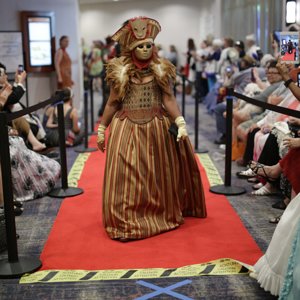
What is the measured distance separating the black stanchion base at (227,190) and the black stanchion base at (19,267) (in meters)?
2.14

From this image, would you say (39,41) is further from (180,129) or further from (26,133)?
(180,129)

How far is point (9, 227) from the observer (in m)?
3.35

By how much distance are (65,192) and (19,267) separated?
5.95 ft

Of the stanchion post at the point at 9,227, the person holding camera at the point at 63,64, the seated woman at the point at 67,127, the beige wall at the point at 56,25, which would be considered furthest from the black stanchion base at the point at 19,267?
the person holding camera at the point at 63,64

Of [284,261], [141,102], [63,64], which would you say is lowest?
[284,261]

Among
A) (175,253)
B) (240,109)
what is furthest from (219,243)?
(240,109)

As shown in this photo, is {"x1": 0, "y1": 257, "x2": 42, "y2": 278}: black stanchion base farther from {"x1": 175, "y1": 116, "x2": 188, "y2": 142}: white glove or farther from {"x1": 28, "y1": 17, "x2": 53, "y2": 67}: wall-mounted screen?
{"x1": 28, "y1": 17, "x2": 53, "y2": 67}: wall-mounted screen

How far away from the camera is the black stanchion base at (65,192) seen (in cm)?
512

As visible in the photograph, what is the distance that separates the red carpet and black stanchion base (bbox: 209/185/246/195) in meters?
0.43

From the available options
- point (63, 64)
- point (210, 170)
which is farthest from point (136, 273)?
point (63, 64)

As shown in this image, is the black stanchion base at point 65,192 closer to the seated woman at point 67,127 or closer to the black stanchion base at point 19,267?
the black stanchion base at point 19,267

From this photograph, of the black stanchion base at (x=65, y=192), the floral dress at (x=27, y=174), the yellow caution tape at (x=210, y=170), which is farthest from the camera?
the yellow caution tape at (x=210, y=170)

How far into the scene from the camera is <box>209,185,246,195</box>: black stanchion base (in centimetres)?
514

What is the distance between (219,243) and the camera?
3854 millimetres
